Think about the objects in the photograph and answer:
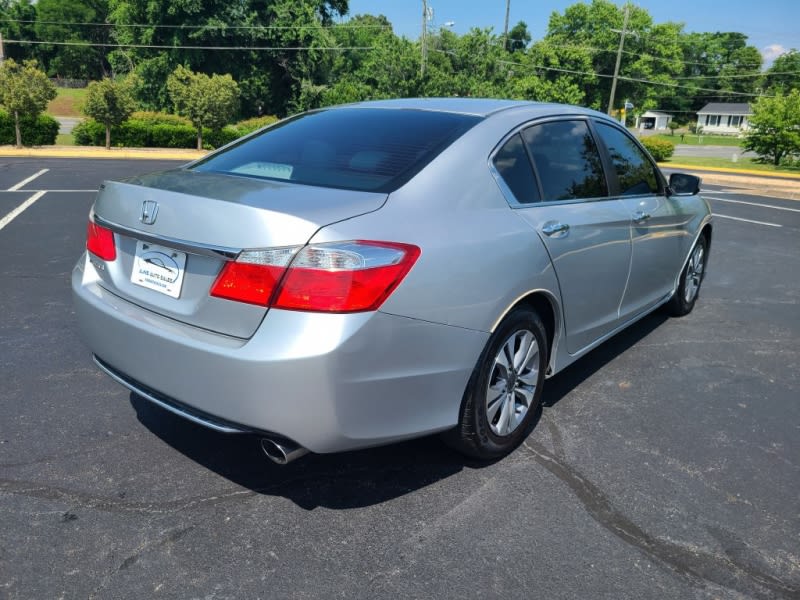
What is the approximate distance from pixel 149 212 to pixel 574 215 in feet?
6.71

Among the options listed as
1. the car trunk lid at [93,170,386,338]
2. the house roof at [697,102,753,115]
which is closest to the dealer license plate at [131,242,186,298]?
the car trunk lid at [93,170,386,338]

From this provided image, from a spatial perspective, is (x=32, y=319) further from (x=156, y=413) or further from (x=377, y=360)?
(x=377, y=360)

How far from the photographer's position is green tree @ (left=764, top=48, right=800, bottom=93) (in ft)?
315

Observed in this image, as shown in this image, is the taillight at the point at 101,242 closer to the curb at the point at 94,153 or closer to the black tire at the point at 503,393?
the black tire at the point at 503,393

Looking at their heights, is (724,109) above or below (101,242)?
above

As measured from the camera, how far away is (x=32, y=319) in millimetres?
4887

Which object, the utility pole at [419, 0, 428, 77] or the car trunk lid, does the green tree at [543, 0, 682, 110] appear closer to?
the utility pole at [419, 0, 428, 77]

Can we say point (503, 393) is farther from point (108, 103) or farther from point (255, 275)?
point (108, 103)

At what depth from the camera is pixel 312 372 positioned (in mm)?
2207

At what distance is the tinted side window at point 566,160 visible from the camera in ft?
11.0

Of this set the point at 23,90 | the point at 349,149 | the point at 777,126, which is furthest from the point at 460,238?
the point at 777,126

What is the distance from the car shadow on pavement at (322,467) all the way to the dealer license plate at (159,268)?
68 centimetres

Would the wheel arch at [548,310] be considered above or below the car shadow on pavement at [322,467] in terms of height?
above

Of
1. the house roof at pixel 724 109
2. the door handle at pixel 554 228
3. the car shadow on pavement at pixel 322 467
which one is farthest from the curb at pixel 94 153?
the house roof at pixel 724 109
